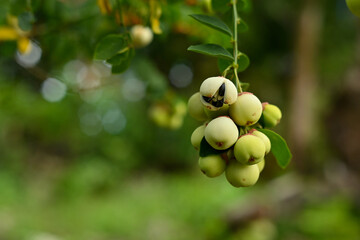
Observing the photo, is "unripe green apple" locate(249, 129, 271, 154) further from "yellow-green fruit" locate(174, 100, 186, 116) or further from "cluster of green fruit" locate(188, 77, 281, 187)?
"yellow-green fruit" locate(174, 100, 186, 116)

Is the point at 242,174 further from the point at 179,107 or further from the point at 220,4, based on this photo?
the point at 179,107

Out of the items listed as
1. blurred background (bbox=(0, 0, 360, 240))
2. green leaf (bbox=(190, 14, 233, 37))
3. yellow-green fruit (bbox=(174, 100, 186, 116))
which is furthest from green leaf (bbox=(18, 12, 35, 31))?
yellow-green fruit (bbox=(174, 100, 186, 116))

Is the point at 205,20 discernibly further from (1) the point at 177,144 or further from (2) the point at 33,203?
Answer: (1) the point at 177,144

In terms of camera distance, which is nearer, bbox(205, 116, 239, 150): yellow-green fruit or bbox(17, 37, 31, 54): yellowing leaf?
bbox(205, 116, 239, 150): yellow-green fruit

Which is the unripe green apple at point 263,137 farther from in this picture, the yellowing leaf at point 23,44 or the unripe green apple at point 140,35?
the yellowing leaf at point 23,44

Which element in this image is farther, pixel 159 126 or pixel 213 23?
pixel 159 126

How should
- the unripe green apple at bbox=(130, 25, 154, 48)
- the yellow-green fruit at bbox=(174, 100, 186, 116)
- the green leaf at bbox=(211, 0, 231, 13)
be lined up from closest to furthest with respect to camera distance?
1. the green leaf at bbox=(211, 0, 231, 13)
2. the unripe green apple at bbox=(130, 25, 154, 48)
3. the yellow-green fruit at bbox=(174, 100, 186, 116)

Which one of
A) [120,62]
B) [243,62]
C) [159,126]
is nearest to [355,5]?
[243,62]

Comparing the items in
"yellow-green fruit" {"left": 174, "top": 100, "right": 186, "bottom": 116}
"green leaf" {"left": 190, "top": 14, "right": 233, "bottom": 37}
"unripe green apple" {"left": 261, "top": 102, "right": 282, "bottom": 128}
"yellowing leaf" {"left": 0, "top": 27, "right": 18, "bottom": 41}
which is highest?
"yellow-green fruit" {"left": 174, "top": 100, "right": 186, "bottom": 116}
